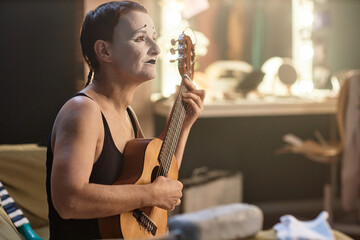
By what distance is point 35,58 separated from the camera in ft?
8.05

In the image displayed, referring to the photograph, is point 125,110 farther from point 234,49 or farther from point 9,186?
point 234,49

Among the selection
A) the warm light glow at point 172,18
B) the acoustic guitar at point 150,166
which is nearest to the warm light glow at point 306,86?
the warm light glow at point 172,18

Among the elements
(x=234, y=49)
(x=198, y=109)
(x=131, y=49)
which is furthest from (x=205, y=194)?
(x=131, y=49)

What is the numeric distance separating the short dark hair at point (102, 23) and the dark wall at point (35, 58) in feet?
4.01

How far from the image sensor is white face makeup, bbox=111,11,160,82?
1.17m

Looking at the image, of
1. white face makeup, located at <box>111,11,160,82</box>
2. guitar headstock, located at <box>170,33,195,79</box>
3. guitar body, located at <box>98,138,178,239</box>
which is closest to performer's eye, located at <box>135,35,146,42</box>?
white face makeup, located at <box>111,11,160,82</box>

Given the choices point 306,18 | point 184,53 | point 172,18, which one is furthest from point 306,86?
point 184,53

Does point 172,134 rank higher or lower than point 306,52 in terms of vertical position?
lower

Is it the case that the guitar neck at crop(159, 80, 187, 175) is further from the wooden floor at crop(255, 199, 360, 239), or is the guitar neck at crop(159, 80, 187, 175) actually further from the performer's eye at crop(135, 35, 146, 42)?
the wooden floor at crop(255, 199, 360, 239)

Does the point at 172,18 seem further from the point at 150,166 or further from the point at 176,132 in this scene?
the point at 150,166

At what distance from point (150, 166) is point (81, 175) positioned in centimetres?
23

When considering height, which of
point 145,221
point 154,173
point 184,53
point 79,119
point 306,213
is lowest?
point 306,213

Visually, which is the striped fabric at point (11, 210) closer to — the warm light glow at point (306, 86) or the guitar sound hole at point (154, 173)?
the guitar sound hole at point (154, 173)

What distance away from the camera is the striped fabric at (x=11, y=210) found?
159 centimetres
